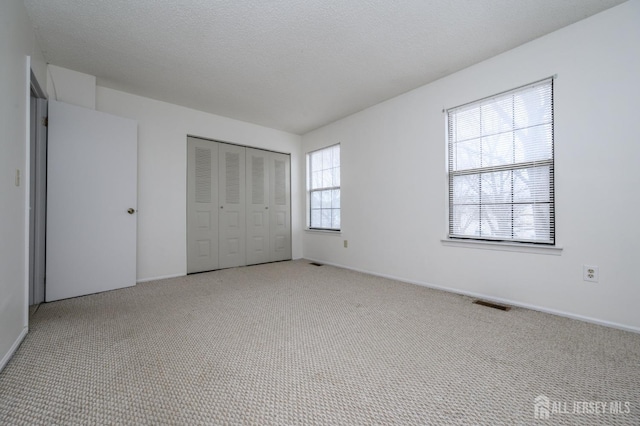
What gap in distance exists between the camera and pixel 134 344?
1.79m

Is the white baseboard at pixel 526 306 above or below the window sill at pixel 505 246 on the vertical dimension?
below

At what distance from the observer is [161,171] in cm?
367

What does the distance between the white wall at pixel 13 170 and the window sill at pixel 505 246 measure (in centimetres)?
374

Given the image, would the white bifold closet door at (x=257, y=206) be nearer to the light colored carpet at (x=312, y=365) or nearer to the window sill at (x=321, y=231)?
the window sill at (x=321, y=231)

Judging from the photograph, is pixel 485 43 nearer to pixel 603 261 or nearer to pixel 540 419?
pixel 603 261

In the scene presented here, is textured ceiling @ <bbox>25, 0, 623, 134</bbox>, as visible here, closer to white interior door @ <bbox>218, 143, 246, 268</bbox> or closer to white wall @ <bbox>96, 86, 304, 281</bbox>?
white wall @ <bbox>96, 86, 304, 281</bbox>

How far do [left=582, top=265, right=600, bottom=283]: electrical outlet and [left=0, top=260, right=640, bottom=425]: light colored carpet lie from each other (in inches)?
14.6

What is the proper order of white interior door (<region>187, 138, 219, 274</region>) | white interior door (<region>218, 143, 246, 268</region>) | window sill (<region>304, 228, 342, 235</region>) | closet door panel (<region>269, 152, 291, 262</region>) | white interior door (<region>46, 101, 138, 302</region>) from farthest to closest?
closet door panel (<region>269, 152, 291, 262</region>), window sill (<region>304, 228, 342, 235</region>), white interior door (<region>218, 143, 246, 268</region>), white interior door (<region>187, 138, 219, 274</region>), white interior door (<region>46, 101, 138, 302</region>)

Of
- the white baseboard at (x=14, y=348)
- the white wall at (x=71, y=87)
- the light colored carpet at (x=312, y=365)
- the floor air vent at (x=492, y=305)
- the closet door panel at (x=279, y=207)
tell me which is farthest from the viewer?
the closet door panel at (x=279, y=207)

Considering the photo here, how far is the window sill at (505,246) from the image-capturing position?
2.34 meters

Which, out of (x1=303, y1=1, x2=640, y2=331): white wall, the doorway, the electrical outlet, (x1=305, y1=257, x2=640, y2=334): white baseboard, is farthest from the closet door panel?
the electrical outlet

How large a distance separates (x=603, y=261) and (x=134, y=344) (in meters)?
3.64

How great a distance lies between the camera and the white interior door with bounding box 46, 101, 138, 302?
2721 mm

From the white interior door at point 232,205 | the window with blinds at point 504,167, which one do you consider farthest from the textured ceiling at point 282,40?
the white interior door at point 232,205
